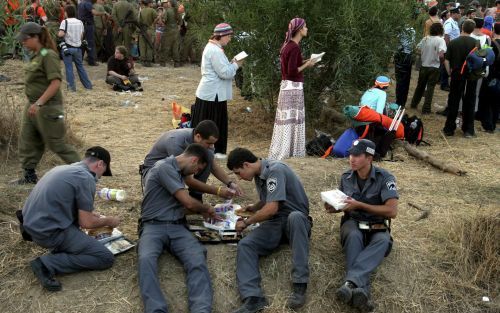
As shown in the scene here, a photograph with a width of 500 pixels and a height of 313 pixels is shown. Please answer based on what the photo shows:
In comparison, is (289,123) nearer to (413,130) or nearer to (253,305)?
(413,130)

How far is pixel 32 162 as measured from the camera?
6.04m

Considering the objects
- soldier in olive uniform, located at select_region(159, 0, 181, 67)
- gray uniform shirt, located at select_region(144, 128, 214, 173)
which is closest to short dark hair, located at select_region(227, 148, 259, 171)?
gray uniform shirt, located at select_region(144, 128, 214, 173)

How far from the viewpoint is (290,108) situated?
7.52 metres

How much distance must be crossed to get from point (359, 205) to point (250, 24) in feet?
15.6

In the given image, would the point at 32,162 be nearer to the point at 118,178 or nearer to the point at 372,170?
the point at 118,178

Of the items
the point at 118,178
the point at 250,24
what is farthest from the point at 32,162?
the point at 250,24

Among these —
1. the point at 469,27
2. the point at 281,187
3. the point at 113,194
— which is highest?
the point at 469,27

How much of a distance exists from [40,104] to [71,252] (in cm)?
194

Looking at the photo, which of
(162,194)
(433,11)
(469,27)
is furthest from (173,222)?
(433,11)

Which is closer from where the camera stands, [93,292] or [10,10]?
[93,292]

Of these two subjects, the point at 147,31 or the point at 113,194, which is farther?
the point at 147,31

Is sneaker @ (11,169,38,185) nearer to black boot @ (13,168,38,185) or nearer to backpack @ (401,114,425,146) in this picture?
black boot @ (13,168,38,185)

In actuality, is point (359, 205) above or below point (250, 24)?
below

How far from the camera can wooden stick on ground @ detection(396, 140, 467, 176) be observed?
7312 mm
